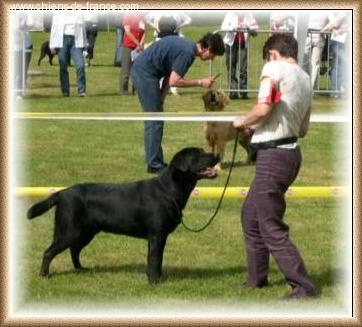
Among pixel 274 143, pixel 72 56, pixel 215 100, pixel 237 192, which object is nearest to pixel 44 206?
pixel 274 143

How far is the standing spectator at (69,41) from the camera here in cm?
1677

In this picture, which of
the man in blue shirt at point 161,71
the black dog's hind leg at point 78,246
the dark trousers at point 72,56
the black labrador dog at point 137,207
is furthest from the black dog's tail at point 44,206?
the dark trousers at point 72,56

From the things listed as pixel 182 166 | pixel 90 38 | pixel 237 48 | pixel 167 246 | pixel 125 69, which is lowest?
pixel 167 246

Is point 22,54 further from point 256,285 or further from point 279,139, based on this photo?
point 279,139

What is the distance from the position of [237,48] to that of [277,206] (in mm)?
12184

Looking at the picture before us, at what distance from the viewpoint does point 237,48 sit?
59.1 feet

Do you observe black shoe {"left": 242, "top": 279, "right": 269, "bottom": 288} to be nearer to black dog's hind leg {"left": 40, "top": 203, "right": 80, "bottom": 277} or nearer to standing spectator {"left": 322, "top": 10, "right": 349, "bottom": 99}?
black dog's hind leg {"left": 40, "top": 203, "right": 80, "bottom": 277}

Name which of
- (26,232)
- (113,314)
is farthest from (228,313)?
(26,232)

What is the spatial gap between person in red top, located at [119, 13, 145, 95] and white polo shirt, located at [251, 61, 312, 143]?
32.8 feet

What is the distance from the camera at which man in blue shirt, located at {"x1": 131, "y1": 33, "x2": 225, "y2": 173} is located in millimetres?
9398

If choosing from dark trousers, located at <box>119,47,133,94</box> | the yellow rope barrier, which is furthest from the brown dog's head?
dark trousers, located at <box>119,47,133,94</box>

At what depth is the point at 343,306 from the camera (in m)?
6.13

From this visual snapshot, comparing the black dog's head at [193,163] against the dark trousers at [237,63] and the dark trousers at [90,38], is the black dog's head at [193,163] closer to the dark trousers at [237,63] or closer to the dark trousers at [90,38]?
the dark trousers at [237,63]

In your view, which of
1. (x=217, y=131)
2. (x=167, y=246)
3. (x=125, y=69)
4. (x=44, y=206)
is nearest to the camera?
(x=44, y=206)
